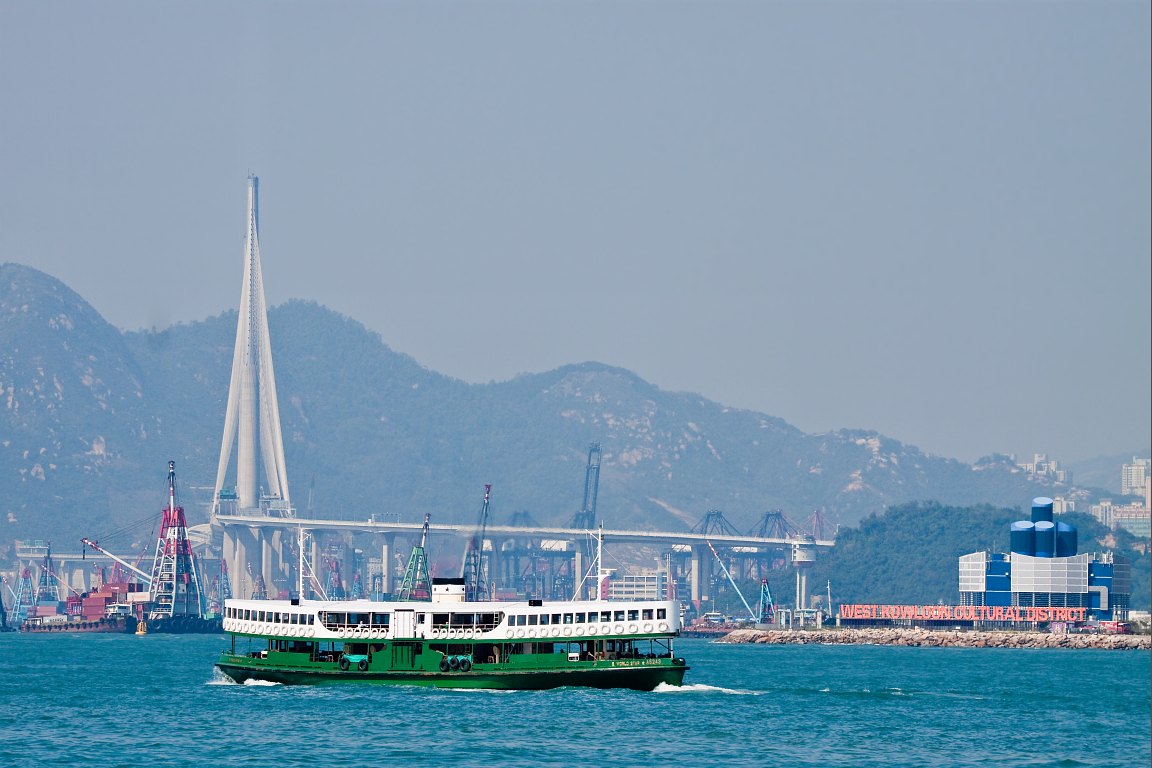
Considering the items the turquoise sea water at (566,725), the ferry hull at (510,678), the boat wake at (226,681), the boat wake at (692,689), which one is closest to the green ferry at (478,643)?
the ferry hull at (510,678)

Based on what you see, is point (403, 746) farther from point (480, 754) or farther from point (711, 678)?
point (711, 678)

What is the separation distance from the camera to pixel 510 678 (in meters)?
97.2

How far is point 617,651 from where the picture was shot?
3939 inches

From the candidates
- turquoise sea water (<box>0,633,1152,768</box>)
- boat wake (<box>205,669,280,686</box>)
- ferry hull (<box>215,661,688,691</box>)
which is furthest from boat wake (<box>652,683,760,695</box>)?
boat wake (<box>205,669,280,686</box>)

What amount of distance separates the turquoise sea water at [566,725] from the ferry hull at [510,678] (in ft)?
2.22

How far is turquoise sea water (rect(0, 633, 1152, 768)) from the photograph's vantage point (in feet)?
249

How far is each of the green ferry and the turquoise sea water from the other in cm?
103

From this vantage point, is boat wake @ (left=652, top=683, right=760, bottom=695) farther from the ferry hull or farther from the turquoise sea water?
the ferry hull

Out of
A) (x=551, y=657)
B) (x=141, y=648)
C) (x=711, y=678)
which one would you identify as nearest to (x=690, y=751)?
(x=551, y=657)

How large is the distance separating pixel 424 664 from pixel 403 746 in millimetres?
22392

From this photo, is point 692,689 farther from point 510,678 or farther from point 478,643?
point 478,643

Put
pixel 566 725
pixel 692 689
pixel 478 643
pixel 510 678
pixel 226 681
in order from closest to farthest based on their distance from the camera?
pixel 566 725
pixel 510 678
pixel 478 643
pixel 692 689
pixel 226 681

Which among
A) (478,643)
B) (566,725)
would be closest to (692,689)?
(478,643)

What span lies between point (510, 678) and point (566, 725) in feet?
45.2
